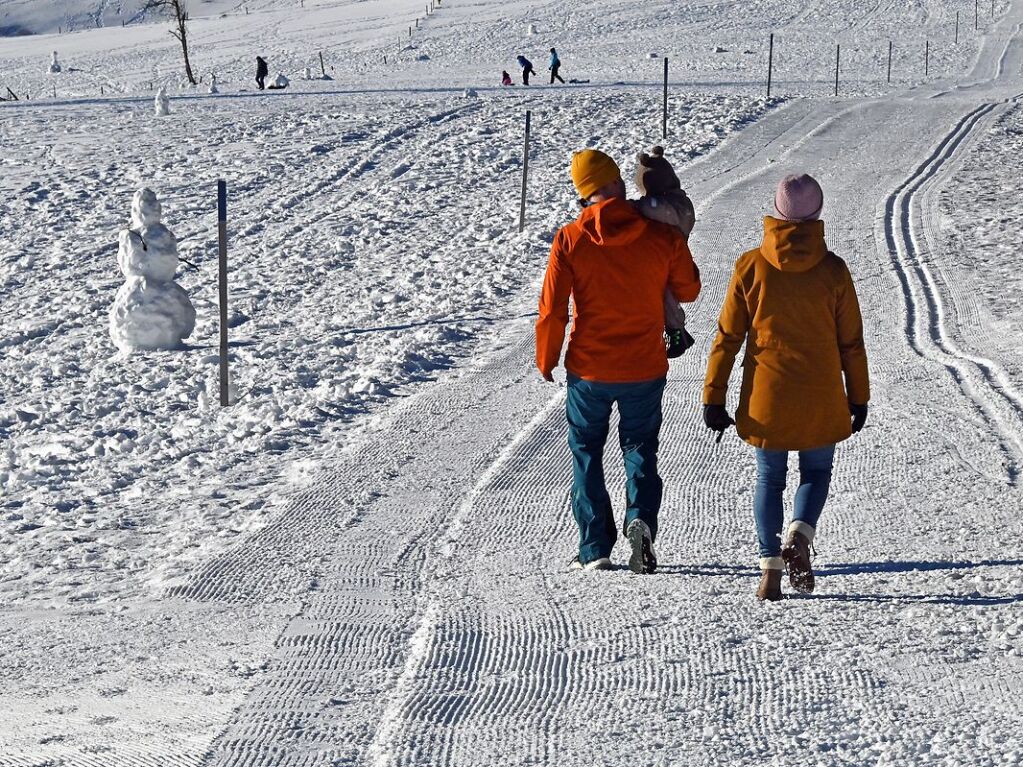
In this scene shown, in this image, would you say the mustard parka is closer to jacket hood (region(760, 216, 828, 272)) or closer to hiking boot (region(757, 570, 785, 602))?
jacket hood (region(760, 216, 828, 272))

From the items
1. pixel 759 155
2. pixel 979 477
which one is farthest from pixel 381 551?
pixel 759 155

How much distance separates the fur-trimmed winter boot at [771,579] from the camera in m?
5.20

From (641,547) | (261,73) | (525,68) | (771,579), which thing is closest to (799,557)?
(771,579)

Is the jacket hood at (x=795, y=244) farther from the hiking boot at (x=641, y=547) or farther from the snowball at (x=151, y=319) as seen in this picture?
the snowball at (x=151, y=319)

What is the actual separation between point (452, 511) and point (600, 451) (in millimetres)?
1212

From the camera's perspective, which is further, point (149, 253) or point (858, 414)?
point (149, 253)

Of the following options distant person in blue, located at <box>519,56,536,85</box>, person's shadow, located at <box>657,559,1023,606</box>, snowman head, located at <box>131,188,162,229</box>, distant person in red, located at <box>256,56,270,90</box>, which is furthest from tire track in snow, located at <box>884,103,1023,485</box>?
distant person in red, located at <box>256,56,270,90</box>

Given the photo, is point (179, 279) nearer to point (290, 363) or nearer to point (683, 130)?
point (290, 363)

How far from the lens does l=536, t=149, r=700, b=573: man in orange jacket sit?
5496 millimetres

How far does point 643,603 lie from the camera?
5.25 metres

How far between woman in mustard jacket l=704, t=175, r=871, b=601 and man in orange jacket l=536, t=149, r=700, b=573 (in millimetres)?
469

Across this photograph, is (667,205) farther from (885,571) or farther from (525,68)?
(525,68)

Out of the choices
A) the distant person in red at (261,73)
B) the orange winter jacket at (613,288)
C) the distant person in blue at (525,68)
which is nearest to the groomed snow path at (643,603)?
the orange winter jacket at (613,288)

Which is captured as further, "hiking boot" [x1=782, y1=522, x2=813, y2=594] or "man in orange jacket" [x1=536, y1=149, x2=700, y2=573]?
"man in orange jacket" [x1=536, y1=149, x2=700, y2=573]
